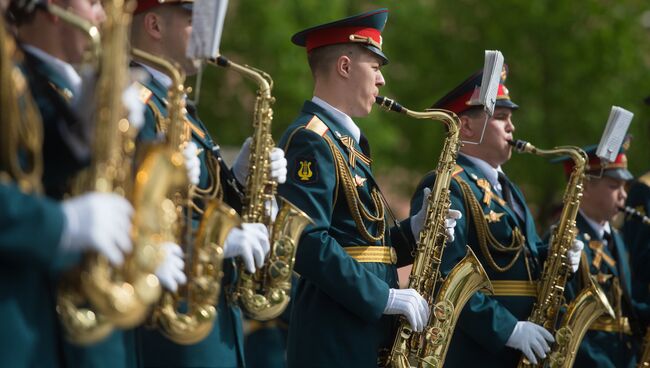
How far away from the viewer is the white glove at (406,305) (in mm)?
6102

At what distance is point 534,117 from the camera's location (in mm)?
20891

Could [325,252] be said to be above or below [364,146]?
below

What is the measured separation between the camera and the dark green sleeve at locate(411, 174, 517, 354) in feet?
22.5

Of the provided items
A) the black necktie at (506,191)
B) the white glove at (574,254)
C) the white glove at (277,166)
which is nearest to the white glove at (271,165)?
the white glove at (277,166)

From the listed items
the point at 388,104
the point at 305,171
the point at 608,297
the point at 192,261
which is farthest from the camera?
the point at 608,297

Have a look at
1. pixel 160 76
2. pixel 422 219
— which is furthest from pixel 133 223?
pixel 422 219

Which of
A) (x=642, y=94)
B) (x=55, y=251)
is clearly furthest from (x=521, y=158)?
(x=55, y=251)

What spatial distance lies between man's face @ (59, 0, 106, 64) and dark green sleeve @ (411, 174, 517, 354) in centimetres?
299

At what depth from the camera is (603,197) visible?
9055 millimetres

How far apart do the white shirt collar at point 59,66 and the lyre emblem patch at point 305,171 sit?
177cm

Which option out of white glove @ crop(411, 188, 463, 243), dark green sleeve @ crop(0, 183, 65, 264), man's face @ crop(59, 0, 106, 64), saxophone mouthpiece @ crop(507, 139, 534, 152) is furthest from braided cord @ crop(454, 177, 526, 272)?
dark green sleeve @ crop(0, 183, 65, 264)

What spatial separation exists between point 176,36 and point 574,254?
3412 mm

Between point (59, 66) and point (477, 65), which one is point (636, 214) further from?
point (477, 65)

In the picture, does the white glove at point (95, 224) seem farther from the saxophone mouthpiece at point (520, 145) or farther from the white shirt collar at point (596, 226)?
the white shirt collar at point (596, 226)
